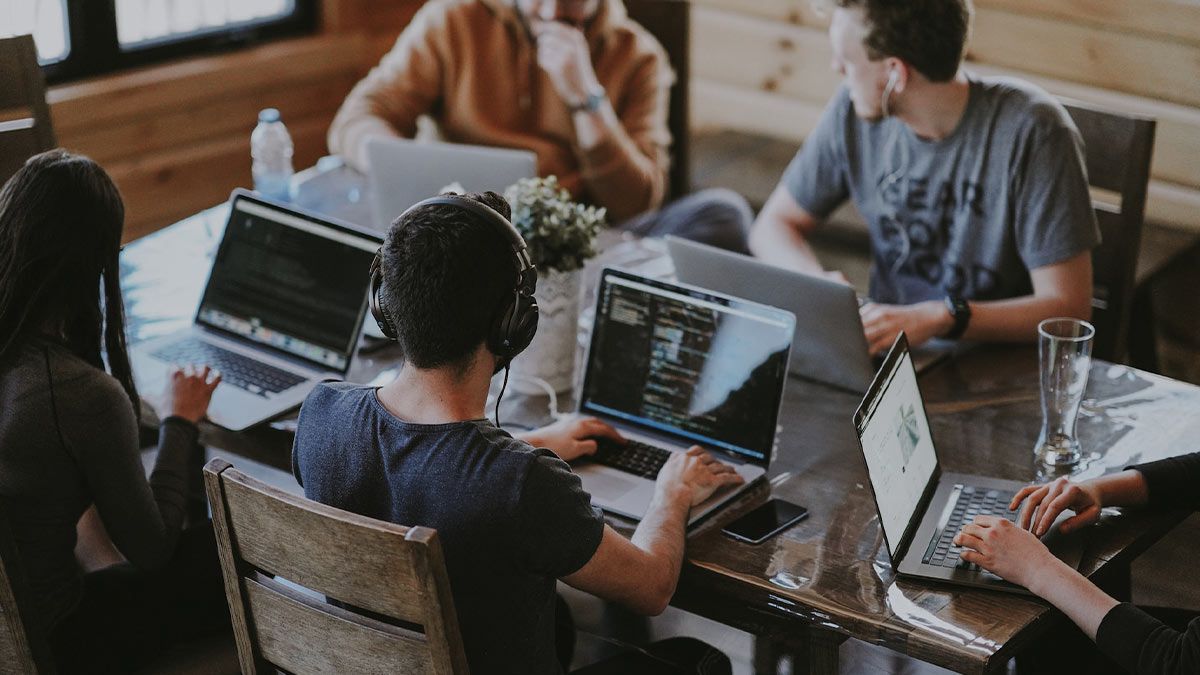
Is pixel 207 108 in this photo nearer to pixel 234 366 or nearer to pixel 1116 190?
pixel 234 366

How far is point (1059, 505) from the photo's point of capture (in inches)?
66.4

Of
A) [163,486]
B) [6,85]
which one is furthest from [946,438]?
[6,85]

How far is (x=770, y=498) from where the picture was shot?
181 cm

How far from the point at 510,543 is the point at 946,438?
0.83 meters

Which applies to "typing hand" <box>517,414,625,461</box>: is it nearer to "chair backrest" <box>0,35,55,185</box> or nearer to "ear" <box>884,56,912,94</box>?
"ear" <box>884,56,912,94</box>

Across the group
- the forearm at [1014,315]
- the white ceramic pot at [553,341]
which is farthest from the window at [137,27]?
the forearm at [1014,315]

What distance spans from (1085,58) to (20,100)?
2.47m

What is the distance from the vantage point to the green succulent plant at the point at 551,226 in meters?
2.06

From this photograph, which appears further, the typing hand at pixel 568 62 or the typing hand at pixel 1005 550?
the typing hand at pixel 568 62

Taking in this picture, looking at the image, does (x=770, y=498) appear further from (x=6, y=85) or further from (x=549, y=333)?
(x=6, y=85)

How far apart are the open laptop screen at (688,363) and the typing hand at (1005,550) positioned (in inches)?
13.1

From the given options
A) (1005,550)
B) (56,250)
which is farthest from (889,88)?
(56,250)

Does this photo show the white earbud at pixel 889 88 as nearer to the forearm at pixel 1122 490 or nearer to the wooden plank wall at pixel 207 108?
the forearm at pixel 1122 490

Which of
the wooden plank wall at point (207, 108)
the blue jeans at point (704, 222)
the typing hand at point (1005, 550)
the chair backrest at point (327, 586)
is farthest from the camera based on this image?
the wooden plank wall at point (207, 108)
